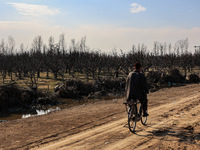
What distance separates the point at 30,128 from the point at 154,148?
18.6 ft

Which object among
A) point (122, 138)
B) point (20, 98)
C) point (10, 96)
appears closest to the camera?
point (122, 138)

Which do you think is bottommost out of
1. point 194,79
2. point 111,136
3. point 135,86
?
point 111,136

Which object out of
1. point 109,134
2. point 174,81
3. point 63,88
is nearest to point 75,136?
point 109,134

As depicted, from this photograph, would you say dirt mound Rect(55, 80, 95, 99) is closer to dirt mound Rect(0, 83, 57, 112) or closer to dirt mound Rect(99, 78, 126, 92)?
dirt mound Rect(99, 78, 126, 92)

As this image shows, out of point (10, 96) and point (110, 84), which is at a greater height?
point (110, 84)

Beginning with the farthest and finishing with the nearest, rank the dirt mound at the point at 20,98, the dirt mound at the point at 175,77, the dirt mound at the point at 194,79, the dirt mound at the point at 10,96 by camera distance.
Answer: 1. the dirt mound at the point at 194,79
2. the dirt mound at the point at 175,77
3. the dirt mound at the point at 20,98
4. the dirt mound at the point at 10,96

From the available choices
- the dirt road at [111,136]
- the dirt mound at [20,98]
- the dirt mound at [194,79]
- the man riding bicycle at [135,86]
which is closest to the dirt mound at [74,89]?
the dirt mound at [20,98]

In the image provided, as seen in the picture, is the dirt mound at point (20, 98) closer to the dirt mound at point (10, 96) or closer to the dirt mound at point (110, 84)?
the dirt mound at point (10, 96)

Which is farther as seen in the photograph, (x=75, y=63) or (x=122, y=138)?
(x=75, y=63)

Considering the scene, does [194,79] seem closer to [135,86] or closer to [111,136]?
[135,86]

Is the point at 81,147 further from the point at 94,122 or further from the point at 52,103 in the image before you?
the point at 52,103

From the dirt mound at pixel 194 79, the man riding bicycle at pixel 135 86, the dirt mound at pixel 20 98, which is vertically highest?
the man riding bicycle at pixel 135 86

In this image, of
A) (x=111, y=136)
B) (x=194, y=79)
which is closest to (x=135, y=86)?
(x=111, y=136)

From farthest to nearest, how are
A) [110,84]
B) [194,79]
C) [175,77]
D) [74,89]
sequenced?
[194,79], [175,77], [110,84], [74,89]
